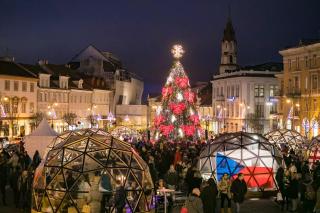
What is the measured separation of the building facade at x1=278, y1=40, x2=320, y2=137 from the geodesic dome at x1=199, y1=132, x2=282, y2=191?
34.4m

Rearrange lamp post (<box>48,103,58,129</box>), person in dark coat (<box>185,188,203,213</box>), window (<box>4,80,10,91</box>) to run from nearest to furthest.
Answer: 1. person in dark coat (<box>185,188,203,213</box>)
2. window (<box>4,80,10,91</box>)
3. lamp post (<box>48,103,58,129</box>)

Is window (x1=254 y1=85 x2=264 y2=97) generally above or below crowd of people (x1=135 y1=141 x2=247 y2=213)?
above

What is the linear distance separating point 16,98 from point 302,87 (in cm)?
3349

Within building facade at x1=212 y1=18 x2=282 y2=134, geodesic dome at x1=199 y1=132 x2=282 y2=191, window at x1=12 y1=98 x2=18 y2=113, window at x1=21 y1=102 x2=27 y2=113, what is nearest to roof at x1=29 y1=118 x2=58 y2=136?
geodesic dome at x1=199 y1=132 x2=282 y2=191

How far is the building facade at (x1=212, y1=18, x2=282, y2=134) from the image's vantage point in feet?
284

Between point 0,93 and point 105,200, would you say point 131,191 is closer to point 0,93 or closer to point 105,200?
point 105,200

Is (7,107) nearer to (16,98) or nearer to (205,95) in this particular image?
(16,98)

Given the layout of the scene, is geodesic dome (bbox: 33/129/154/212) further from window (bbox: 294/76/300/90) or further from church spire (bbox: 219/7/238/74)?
church spire (bbox: 219/7/238/74)

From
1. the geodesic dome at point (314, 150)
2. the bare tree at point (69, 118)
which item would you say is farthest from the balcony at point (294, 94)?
the geodesic dome at point (314, 150)

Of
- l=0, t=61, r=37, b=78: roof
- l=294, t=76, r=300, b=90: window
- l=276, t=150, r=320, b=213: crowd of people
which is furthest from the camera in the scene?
l=0, t=61, r=37, b=78: roof

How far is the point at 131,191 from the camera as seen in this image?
1789cm

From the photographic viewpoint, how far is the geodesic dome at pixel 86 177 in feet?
57.5

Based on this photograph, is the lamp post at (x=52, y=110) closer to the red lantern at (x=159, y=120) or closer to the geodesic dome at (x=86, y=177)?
the red lantern at (x=159, y=120)

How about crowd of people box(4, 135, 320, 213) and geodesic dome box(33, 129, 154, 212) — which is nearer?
crowd of people box(4, 135, 320, 213)
